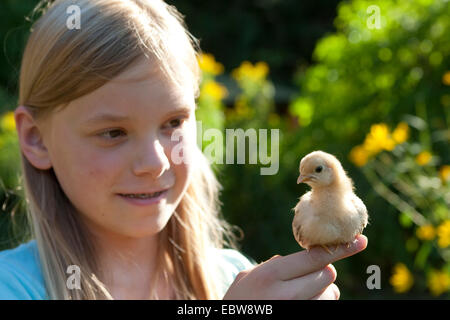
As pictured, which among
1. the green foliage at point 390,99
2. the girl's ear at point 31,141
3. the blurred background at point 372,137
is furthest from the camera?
the green foliage at point 390,99

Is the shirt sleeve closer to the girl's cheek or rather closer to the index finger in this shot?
the girl's cheek

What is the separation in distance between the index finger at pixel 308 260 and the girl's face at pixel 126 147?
351 mm

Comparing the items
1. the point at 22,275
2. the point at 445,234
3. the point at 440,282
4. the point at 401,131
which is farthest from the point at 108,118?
the point at 440,282

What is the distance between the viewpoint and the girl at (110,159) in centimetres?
118

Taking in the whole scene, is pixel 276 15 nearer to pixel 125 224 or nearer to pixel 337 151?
pixel 337 151

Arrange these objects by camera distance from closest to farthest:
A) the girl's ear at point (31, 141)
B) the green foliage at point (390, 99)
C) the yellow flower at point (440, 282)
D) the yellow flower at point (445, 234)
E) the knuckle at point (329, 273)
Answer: the knuckle at point (329, 273) → the girl's ear at point (31, 141) → the yellow flower at point (445, 234) → the yellow flower at point (440, 282) → the green foliage at point (390, 99)

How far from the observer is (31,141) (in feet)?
4.56

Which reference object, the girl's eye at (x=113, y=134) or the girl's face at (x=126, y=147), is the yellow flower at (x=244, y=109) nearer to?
the girl's face at (x=126, y=147)

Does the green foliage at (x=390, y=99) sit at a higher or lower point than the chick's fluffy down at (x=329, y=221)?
higher

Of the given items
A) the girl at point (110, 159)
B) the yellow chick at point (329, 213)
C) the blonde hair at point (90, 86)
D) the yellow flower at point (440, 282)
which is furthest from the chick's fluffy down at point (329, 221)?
the yellow flower at point (440, 282)

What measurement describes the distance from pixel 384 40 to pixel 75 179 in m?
2.20

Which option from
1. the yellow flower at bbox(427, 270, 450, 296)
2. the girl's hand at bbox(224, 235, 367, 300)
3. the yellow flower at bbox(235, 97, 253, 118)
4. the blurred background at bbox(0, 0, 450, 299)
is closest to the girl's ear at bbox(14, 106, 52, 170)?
the girl's hand at bbox(224, 235, 367, 300)

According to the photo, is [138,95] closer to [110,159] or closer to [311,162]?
[110,159]
